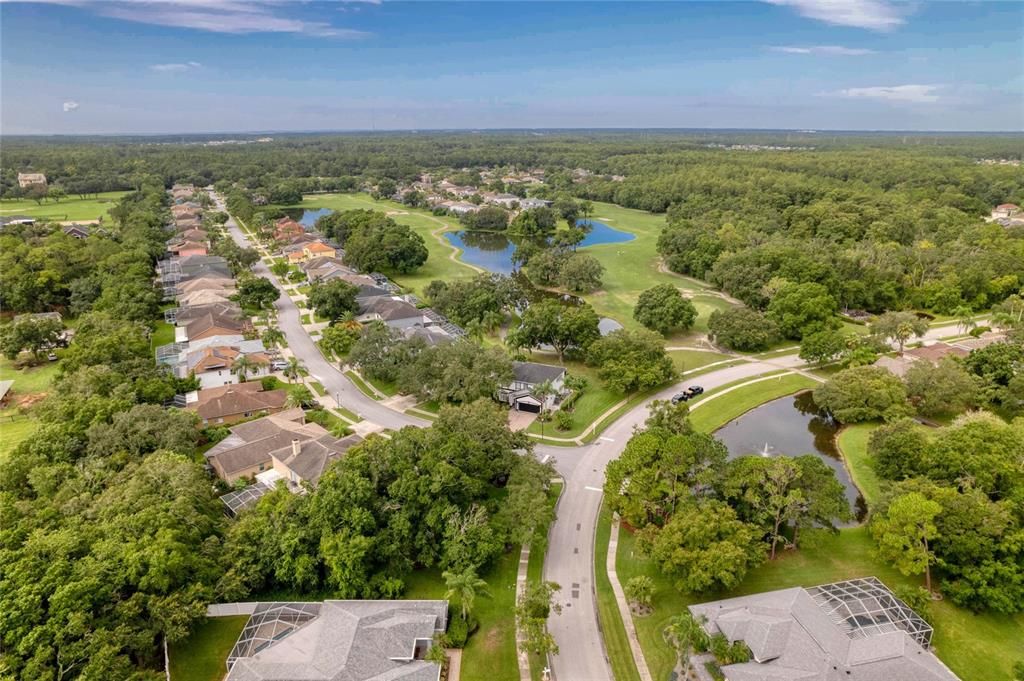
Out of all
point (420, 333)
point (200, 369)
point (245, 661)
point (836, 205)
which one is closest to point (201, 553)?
point (245, 661)

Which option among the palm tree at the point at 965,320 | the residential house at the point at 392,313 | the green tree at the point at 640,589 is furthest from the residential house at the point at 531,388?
the palm tree at the point at 965,320

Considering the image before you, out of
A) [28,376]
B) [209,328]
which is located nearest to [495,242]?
[209,328]

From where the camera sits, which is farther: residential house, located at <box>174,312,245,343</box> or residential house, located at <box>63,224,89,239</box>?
residential house, located at <box>63,224,89,239</box>

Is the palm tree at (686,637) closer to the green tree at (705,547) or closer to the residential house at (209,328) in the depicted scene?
the green tree at (705,547)

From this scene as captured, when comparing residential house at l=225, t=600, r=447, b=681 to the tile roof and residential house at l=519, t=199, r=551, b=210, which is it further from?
residential house at l=519, t=199, r=551, b=210

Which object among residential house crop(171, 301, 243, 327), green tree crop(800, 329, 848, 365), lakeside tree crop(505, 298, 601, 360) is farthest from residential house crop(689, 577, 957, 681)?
residential house crop(171, 301, 243, 327)

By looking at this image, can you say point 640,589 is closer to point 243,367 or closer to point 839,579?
point 839,579

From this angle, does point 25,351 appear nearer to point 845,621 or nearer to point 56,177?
point 845,621
